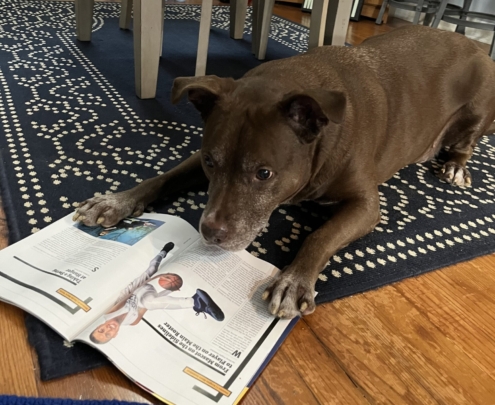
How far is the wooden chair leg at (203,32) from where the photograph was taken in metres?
2.78

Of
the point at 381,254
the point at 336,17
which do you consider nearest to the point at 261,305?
the point at 381,254

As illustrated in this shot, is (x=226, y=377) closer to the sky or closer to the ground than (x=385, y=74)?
closer to the ground

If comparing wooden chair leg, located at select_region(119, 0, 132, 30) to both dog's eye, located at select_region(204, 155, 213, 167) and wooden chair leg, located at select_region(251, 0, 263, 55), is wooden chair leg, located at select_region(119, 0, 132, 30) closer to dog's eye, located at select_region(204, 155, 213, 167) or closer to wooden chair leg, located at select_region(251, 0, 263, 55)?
wooden chair leg, located at select_region(251, 0, 263, 55)

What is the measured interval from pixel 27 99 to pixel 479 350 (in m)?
2.41

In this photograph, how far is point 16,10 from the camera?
12.9 feet

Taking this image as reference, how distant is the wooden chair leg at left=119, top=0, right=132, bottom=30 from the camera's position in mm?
3814

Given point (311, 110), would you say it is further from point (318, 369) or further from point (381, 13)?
point (381, 13)

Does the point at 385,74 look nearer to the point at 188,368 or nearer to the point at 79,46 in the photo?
the point at 188,368

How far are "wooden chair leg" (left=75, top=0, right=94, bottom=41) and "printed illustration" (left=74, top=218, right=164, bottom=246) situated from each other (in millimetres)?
2378

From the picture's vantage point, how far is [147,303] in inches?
49.5

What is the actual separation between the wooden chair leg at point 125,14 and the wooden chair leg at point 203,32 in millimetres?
1273

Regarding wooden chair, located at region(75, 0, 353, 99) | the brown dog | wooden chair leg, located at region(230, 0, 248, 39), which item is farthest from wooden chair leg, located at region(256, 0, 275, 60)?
the brown dog

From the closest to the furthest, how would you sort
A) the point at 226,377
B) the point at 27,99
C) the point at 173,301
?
the point at 226,377 → the point at 173,301 → the point at 27,99

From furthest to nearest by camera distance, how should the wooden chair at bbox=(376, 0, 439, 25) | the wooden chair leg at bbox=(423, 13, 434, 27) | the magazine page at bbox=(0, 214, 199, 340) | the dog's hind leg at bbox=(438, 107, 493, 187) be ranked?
the wooden chair leg at bbox=(423, 13, 434, 27), the wooden chair at bbox=(376, 0, 439, 25), the dog's hind leg at bbox=(438, 107, 493, 187), the magazine page at bbox=(0, 214, 199, 340)
